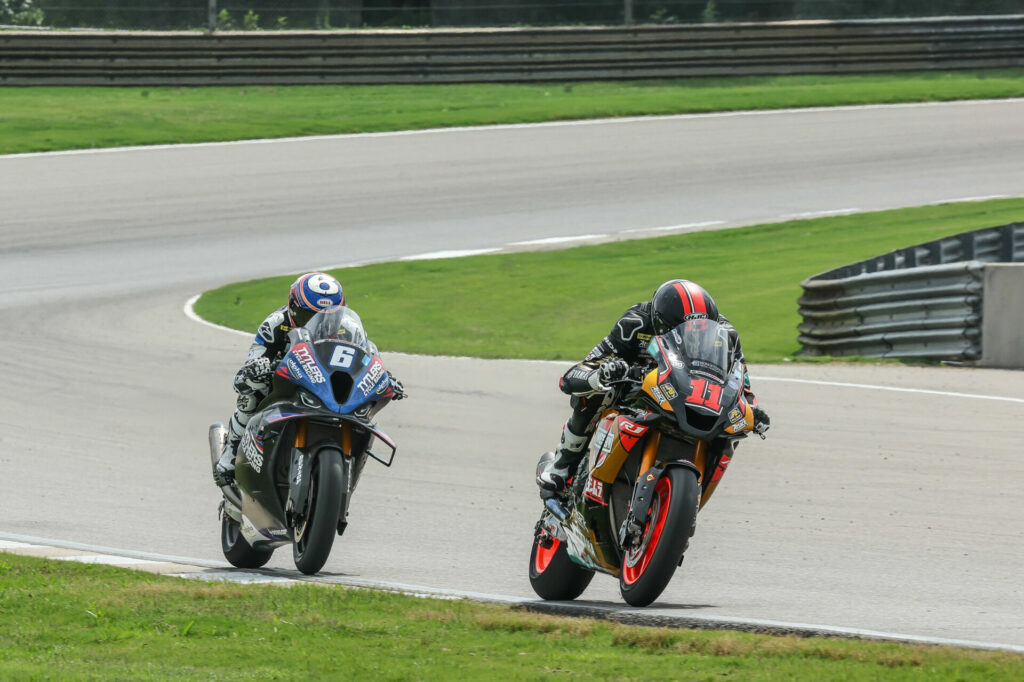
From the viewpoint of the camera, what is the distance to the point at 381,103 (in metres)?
29.5

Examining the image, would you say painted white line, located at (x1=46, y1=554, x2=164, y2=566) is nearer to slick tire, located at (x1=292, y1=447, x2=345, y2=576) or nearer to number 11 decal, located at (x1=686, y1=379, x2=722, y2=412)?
slick tire, located at (x1=292, y1=447, x2=345, y2=576)

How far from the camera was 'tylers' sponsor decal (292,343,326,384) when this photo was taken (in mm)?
8141

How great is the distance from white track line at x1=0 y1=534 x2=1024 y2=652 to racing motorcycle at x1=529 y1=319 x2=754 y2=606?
180 mm

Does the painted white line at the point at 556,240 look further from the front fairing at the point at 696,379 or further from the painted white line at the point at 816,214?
the front fairing at the point at 696,379

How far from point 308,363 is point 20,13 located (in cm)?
2335

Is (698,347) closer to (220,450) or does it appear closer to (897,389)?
(220,450)

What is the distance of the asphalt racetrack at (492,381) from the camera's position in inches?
335

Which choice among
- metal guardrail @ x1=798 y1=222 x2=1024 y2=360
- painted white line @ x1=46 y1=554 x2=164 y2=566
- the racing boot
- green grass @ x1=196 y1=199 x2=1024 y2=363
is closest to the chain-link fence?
green grass @ x1=196 y1=199 x2=1024 y2=363

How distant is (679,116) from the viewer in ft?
95.7

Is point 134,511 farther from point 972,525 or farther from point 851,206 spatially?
point 851,206

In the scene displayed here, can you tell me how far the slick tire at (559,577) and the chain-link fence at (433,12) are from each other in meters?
23.3

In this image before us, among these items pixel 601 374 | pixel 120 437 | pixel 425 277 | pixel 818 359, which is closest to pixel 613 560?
pixel 601 374

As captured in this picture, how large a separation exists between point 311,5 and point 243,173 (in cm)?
595

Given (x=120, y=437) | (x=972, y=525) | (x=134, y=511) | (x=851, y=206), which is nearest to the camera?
(x=972, y=525)
